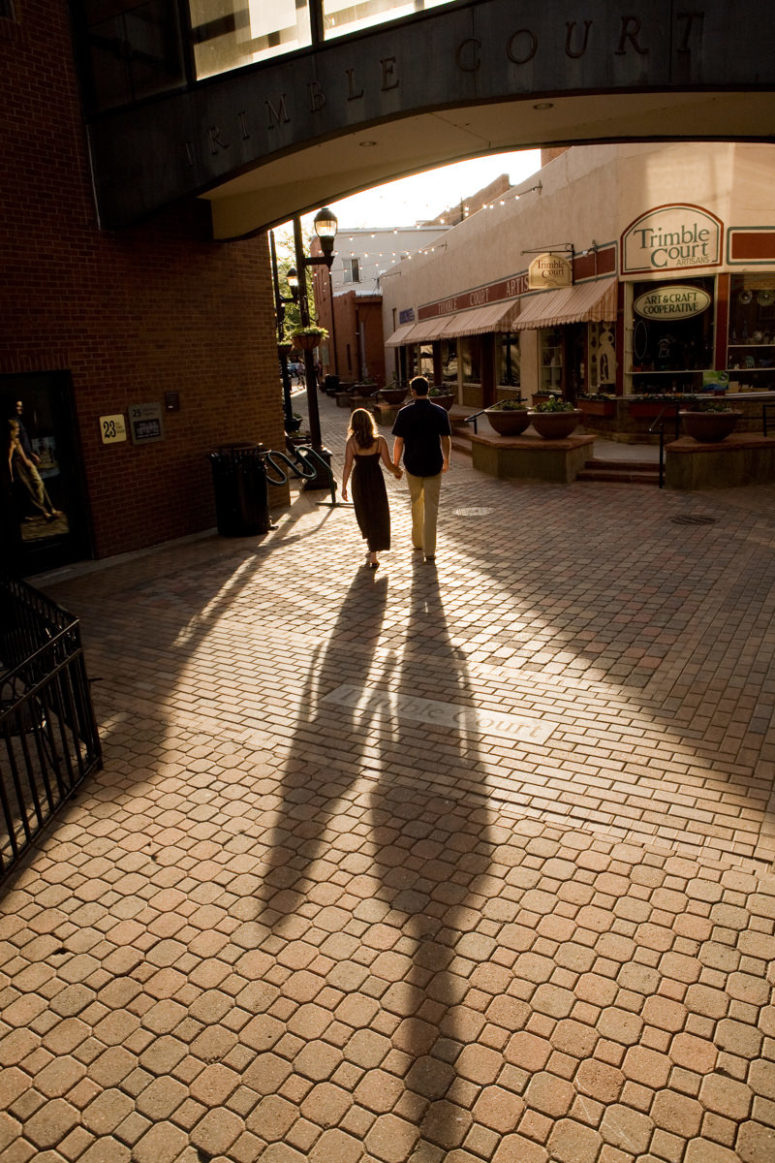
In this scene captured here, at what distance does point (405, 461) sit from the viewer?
8.92 meters

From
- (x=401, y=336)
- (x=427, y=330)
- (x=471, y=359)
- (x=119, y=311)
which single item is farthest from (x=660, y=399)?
(x=401, y=336)

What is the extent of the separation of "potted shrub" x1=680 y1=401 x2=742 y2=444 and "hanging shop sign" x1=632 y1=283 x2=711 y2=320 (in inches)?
188

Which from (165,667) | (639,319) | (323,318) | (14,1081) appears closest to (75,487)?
(165,667)

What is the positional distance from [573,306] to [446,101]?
1111 cm

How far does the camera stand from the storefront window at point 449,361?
104 ft

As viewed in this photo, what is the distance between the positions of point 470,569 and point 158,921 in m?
5.84

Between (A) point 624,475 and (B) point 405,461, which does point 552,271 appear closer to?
(A) point 624,475

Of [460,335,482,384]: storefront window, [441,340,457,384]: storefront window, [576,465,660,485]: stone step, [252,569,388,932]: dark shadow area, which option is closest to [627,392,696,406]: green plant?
[576,465,660,485]: stone step

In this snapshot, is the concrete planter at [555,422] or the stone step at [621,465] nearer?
the stone step at [621,465]

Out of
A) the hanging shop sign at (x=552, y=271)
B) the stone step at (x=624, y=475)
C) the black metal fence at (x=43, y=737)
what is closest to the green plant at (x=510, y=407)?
the stone step at (x=624, y=475)

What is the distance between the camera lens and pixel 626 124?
9.08m

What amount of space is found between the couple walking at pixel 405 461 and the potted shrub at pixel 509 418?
662cm

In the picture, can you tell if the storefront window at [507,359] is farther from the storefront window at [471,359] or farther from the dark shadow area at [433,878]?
the dark shadow area at [433,878]

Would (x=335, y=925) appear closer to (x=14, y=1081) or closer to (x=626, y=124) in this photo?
(x=14, y=1081)
